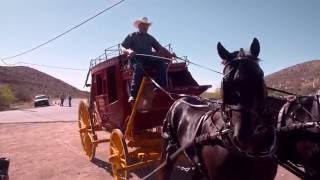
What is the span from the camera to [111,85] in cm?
968

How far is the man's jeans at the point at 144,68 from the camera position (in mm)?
8000

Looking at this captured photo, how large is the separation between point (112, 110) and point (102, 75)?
1031mm

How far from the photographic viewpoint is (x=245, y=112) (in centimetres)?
370

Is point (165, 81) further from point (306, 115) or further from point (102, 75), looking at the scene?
point (306, 115)

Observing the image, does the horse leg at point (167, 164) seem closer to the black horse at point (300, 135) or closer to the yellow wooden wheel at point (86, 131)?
the black horse at point (300, 135)

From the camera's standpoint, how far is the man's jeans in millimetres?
8000

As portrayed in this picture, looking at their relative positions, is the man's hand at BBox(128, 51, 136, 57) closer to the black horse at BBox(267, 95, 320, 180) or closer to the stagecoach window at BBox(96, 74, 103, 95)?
the stagecoach window at BBox(96, 74, 103, 95)

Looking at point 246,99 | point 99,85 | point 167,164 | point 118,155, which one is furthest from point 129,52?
point 246,99

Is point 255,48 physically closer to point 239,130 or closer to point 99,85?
point 239,130

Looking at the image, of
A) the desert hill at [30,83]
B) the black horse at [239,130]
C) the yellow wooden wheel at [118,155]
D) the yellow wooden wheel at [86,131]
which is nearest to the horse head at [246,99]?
the black horse at [239,130]

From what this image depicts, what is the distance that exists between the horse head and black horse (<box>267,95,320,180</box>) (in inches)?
52.3

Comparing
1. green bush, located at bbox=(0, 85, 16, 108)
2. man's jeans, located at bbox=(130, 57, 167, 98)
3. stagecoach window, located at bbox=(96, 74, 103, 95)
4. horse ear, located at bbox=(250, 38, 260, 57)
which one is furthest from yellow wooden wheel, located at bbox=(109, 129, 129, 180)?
green bush, located at bbox=(0, 85, 16, 108)

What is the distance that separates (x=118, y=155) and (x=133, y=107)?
1096 millimetres

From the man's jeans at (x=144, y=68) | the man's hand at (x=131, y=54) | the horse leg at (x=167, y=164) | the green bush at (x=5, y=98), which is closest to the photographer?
the horse leg at (x=167, y=164)
